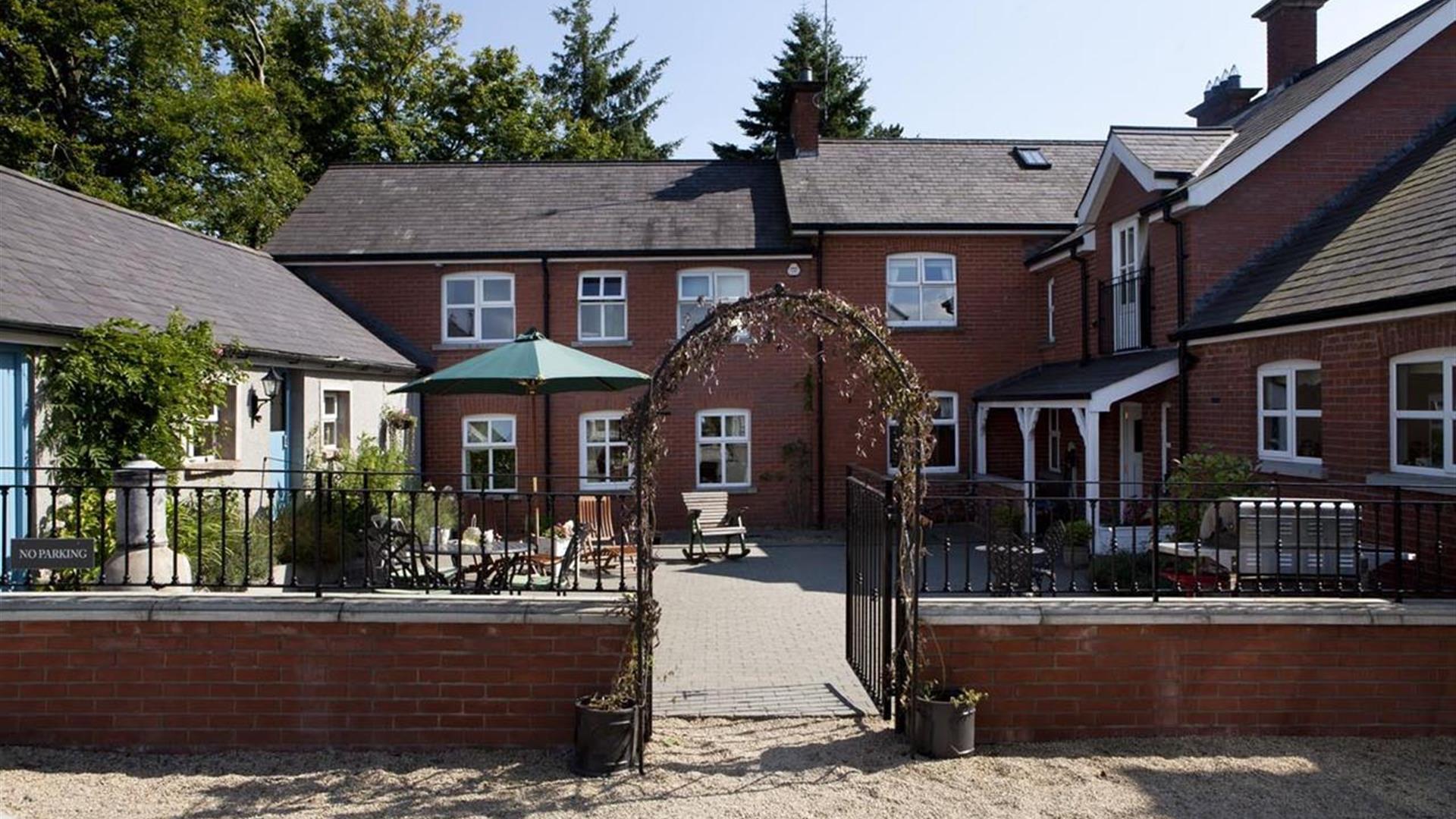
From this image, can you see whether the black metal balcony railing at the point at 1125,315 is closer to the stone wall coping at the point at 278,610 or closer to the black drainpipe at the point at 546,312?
the black drainpipe at the point at 546,312

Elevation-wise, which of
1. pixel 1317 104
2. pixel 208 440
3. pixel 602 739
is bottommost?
pixel 602 739

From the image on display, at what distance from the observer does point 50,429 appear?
26.7ft

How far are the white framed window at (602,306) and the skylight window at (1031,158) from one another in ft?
27.8

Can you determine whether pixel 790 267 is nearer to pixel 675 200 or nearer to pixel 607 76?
pixel 675 200

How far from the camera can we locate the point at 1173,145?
13844 millimetres

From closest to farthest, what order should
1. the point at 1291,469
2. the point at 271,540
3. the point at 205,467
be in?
1. the point at 271,540
2. the point at 205,467
3. the point at 1291,469

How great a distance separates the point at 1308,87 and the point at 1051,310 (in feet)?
17.1

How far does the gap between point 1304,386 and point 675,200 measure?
1152 centimetres

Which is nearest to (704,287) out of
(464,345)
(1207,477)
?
(464,345)

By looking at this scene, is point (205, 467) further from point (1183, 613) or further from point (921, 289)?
point (921, 289)

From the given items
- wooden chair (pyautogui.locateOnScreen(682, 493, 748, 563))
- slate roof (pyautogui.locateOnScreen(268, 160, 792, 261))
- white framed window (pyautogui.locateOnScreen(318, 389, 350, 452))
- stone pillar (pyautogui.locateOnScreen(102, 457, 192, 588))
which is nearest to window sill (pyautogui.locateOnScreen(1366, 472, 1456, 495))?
wooden chair (pyautogui.locateOnScreen(682, 493, 748, 563))

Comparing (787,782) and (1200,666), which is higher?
(1200,666)

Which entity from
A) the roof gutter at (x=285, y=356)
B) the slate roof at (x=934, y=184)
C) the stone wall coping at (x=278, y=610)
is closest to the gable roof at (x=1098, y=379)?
the slate roof at (x=934, y=184)

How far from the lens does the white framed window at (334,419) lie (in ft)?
44.6
